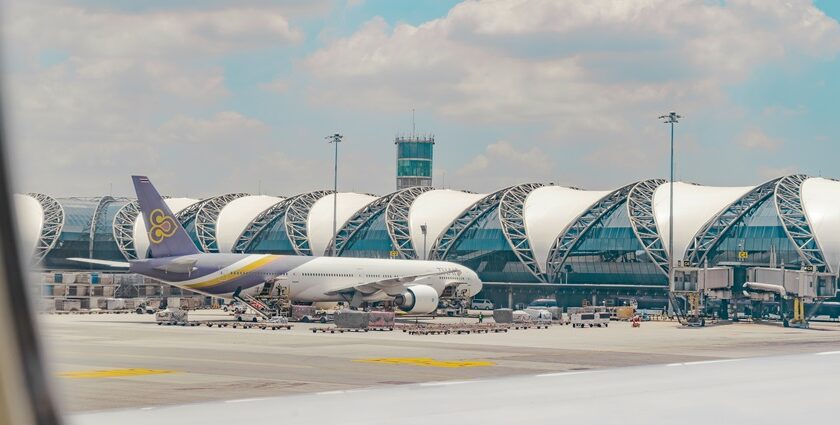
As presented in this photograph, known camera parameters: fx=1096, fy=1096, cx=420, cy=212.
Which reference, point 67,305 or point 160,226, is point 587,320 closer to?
point 160,226

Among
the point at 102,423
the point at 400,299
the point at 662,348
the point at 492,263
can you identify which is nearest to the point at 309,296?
the point at 400,299

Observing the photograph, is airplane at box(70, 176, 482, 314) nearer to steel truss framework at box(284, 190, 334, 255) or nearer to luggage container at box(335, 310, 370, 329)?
luggage container at box(335, 310, 370, 329)

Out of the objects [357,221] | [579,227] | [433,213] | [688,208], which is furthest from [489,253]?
[688,208]

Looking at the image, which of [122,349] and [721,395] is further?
[122,349]

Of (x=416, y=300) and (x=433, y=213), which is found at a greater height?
(x=433, y=213)

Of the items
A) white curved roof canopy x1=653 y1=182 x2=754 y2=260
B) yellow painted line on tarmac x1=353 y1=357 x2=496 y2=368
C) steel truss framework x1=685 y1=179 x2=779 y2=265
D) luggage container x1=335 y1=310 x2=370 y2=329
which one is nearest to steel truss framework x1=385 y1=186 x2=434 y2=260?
white curved roof canopy x1=653 y1=182 x2=754 y2=260

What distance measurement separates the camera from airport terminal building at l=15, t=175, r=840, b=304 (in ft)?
334

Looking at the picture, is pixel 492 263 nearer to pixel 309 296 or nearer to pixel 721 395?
pixel 309 296

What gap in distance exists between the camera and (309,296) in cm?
7581

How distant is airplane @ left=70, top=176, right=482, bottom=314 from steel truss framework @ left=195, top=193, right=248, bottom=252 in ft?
184

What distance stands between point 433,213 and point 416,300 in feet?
162

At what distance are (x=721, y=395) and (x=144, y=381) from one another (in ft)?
59.8

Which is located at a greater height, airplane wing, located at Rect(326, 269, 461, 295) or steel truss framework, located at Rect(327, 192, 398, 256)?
steel truss framework, located at Rect(327, 192, 398, 256)

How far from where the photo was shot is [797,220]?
99.3m
